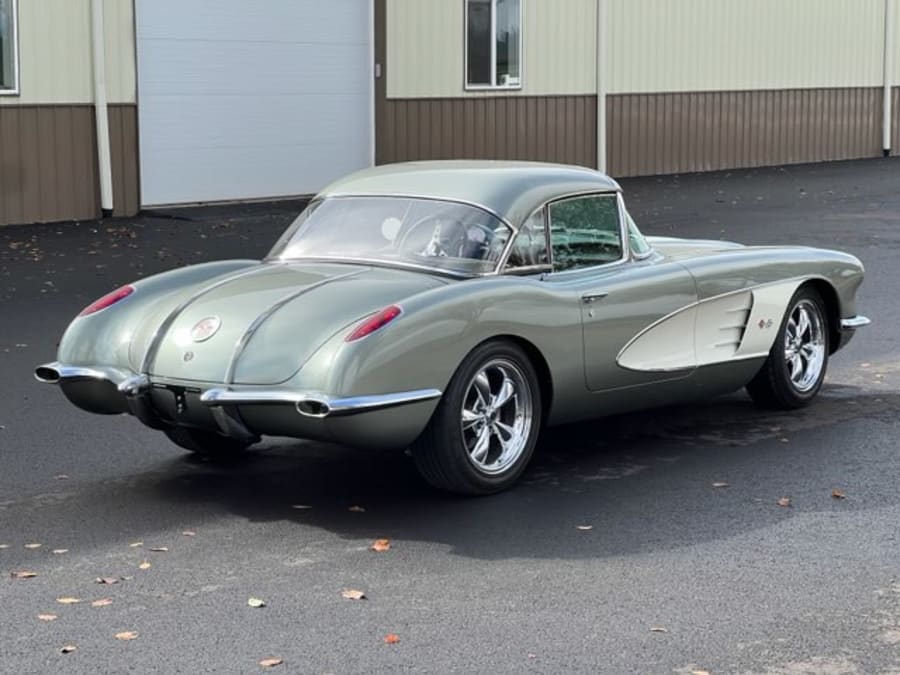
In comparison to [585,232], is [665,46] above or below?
above

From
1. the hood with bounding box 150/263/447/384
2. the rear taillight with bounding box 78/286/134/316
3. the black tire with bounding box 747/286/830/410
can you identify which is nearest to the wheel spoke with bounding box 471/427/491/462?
the hood with bounding box 150/263/447/384

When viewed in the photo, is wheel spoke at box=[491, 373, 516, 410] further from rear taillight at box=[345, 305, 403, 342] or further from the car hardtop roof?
the car hardtop roof

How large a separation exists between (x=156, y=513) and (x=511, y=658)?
7.39ft

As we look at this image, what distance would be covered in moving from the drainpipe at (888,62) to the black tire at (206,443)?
2561 cm

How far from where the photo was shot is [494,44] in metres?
23.7

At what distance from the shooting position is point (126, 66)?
1895 centimetres

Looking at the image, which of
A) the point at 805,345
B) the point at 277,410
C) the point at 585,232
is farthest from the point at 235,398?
the point at 805,345

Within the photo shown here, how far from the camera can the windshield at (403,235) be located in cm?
739

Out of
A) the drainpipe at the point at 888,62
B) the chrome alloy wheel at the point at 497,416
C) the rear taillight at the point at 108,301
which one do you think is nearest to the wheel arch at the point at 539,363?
the chrome alloy wheel at the point at 497,416

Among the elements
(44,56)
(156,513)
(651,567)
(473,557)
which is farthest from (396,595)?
(44,56)

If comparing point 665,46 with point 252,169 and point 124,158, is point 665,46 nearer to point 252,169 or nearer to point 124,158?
point 252,169

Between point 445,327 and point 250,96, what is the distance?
14.2 metres

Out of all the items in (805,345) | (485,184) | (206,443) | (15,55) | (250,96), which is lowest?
(206,443)

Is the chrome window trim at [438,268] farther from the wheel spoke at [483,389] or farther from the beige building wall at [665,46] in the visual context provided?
the beige building wall at [665,46]
